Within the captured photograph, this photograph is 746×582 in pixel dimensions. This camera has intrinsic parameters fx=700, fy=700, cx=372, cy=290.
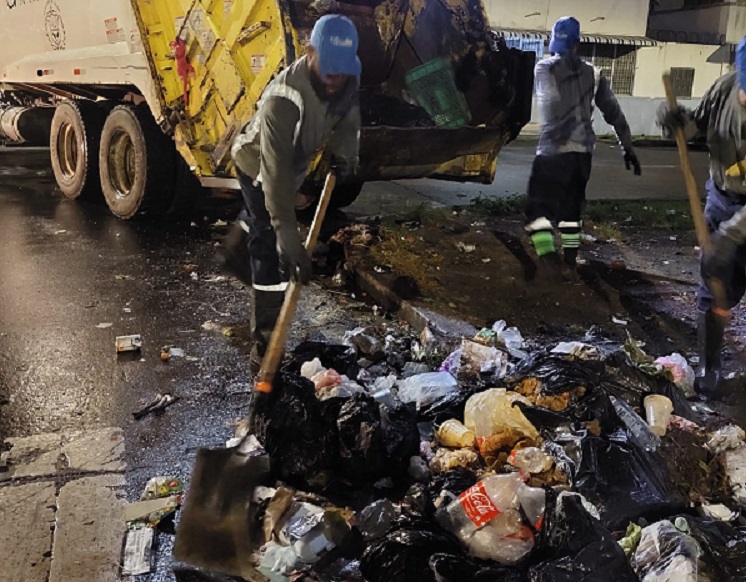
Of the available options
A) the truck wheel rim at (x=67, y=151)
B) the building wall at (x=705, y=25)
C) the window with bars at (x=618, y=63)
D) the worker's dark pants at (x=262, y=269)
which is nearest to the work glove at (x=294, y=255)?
the worker's dark pants at (x=262, y=269)

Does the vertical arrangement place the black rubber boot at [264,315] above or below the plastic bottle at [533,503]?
below

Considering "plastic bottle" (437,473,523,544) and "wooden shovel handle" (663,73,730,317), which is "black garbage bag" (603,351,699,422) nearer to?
"wooden shovel handle" (663,73,730,317)

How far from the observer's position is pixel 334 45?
9.46 ft

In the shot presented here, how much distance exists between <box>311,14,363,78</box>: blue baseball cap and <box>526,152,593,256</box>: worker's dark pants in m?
2.52

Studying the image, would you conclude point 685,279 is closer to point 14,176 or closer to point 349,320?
point 349,320

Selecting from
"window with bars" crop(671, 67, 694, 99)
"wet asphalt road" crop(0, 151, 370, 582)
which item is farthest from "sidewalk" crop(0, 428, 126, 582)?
"window with bars" crop(671, 67, 694, 99)

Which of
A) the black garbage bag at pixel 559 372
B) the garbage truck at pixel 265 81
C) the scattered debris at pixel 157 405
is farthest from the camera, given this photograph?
the garbage truck at pixel 265 81

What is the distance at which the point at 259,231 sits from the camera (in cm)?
366

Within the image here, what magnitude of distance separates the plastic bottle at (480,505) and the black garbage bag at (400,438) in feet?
1.25

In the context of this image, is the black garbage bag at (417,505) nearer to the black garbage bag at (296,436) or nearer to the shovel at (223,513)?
the black garbage bag at (296,436)

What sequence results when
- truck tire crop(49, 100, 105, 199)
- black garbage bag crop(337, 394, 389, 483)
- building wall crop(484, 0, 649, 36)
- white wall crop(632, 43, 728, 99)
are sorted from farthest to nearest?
white wall crop(632, 43, 728, 99) → building wall crop(484, 0, 649, 36) → truck tire crop(49, 100, 105, 199) → black garbage bag crop(337, 394, 389, 483)

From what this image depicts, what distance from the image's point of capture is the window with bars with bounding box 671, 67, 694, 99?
2120cm

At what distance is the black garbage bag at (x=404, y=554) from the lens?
2.06 metres

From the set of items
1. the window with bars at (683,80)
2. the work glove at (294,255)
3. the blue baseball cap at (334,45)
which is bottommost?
the window with bars at (683,80)
